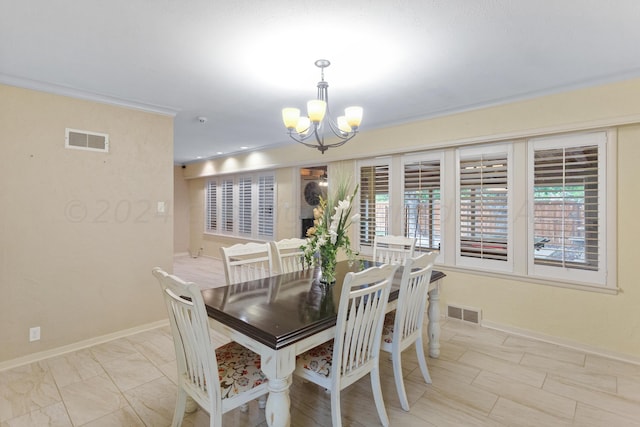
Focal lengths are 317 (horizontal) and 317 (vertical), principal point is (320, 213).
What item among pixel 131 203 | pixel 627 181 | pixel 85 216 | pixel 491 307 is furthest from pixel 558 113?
pixel 85 216

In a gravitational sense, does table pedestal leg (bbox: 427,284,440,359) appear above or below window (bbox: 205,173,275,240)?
below

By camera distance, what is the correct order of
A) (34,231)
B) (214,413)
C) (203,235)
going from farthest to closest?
(203,235), (34,231), (214,413)

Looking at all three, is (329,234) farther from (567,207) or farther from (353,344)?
(567,207)

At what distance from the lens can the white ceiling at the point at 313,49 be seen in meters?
1.79

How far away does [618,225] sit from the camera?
9.09ft

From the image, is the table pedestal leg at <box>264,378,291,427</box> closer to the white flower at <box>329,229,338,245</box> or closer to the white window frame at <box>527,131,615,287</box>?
the white flower at <box>329,229,338,245</box>

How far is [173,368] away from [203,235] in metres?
5.68

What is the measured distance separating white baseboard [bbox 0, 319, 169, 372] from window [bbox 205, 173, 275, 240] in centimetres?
301

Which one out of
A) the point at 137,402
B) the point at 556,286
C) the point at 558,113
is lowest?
the point at 137,402

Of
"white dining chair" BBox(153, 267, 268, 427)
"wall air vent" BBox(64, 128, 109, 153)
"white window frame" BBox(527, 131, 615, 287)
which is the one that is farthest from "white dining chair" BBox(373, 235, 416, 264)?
"wall air vent" BBox(64, 128, 109, 153)

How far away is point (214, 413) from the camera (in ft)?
4.90

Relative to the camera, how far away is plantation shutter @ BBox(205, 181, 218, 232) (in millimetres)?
7637

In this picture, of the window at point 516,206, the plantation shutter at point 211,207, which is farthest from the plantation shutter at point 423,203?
the plantation shutter at point 211,207

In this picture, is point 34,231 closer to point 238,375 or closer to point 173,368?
point 173,368
